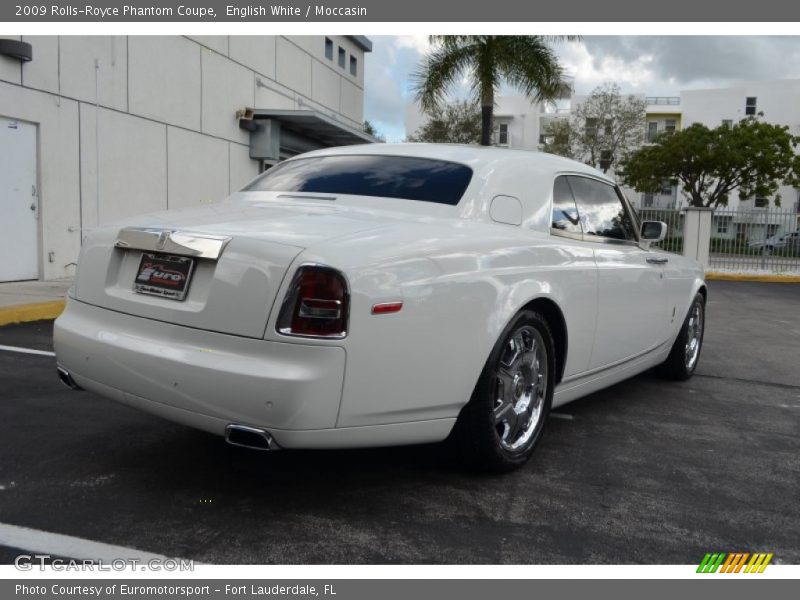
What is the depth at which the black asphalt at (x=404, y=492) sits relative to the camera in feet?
9.16

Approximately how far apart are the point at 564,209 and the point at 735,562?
2114 mm

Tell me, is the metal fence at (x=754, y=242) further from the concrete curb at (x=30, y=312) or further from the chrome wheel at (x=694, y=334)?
the concrete curb at (x=30, y=312)

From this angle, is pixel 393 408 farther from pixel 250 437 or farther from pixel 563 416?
pixel 563 416

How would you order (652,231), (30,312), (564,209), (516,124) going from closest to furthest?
(564,209) → (652,231) → (30,312) → (516,124)

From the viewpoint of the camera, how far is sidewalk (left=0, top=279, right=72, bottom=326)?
7637 mm

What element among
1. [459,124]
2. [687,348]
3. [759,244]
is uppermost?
[459,124]

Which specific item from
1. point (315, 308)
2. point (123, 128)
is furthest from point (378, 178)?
point (123, 128)

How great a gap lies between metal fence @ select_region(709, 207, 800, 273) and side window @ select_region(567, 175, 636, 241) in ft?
59.6

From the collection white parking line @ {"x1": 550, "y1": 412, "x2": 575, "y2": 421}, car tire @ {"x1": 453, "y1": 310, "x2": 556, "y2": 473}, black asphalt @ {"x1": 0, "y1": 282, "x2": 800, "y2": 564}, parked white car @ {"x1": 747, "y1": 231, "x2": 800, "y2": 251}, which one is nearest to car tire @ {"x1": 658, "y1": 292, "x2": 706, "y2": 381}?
black asphalt @ {"x1": 0, "y1": 282, "x2": 800, "y2": 564}

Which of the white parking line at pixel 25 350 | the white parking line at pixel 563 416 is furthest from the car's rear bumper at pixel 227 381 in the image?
the white parking line at pixel 25 350

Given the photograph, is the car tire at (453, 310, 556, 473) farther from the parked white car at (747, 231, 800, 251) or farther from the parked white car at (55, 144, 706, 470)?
the parked white car at (747, 231, 800, 251)

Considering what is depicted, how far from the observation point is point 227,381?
108 inches

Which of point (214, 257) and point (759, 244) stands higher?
point (214, 257)
